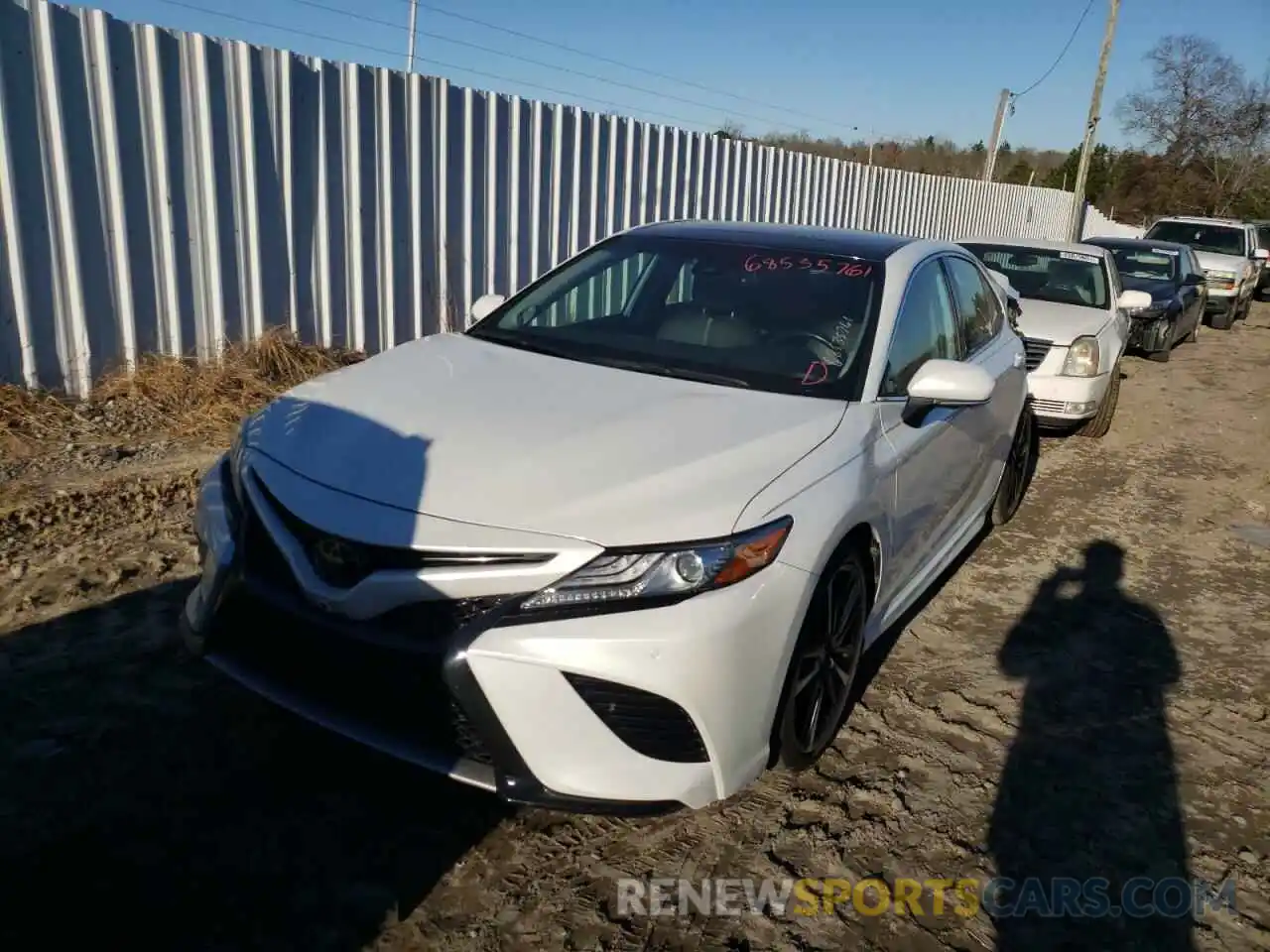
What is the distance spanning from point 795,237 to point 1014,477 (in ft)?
7.50

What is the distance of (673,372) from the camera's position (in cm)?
343

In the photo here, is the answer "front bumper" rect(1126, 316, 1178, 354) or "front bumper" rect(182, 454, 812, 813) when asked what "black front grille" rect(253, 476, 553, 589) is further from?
"front bumper" rect(1126, 316, 1178, 354)

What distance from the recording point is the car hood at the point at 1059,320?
297 inches

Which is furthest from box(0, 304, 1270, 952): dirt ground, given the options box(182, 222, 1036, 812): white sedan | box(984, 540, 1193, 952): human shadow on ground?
box(182, 222, 1036, 812): white sedan

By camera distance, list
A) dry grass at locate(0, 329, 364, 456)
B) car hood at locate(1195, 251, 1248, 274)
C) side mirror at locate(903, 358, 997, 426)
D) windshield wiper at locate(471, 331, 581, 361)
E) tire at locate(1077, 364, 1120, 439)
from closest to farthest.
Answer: side mirror at locate(903, 358, 997, 426), windshield wiper at locate(471, 331, 581, 361), dry grass at locate(0, 329, 364, 456), tire at locate(1077, 364, 1120, 439), car hood at locate(1195, 251, 1248, 274)

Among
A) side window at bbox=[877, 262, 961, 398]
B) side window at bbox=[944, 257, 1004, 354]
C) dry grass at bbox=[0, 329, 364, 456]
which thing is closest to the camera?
side window at bbox=[877, 262, 961, 398]

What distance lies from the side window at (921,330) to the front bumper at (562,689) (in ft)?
4.05

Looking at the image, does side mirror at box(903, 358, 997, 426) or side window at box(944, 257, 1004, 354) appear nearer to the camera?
side mirror at box(903, 358, 997, 426)

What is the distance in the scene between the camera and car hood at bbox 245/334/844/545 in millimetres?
2471

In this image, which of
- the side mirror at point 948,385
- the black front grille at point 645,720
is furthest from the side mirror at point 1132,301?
the black front grille at point 645,720

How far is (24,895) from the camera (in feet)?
7.71

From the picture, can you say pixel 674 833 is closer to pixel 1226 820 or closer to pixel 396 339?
pixel 1226 820

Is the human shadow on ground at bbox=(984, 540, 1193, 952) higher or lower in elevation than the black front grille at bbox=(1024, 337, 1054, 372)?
lower

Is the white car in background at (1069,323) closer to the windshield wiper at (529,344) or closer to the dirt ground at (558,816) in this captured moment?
the dirt ground at (558,816)
